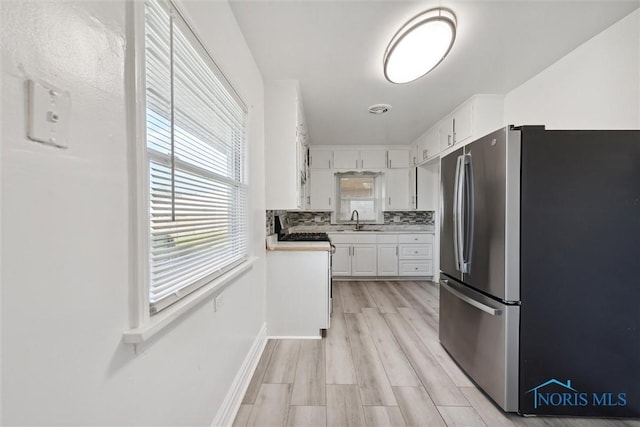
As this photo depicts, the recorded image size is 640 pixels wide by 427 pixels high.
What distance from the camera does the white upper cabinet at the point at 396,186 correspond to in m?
4.80

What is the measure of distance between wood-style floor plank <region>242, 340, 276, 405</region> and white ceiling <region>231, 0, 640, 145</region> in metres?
2.39

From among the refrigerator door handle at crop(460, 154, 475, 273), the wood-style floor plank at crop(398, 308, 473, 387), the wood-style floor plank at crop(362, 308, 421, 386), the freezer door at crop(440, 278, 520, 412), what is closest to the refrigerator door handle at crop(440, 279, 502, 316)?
the freezer door at crop(440, 278, 520, 412)

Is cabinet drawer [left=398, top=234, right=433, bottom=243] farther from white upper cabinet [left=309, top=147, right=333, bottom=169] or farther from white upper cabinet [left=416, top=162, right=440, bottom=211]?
white upper cabinet [left=309, top=147, right=333, bottom=169]

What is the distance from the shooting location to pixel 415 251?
15.0 feet

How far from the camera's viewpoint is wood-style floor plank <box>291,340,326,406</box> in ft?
5.49

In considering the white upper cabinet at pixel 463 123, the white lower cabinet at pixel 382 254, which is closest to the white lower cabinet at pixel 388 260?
the white lower cabinet at pixel 382 254

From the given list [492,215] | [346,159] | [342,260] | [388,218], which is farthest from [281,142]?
[388,218]

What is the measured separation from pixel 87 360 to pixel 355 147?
462 centimetres

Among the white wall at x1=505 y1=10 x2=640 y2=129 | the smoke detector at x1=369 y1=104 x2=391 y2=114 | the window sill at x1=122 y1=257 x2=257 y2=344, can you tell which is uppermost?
the smoke detector at x1=369 y1=104 x2=391 y2=114

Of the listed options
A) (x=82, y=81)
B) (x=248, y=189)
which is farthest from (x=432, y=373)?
(x=82, y=81)

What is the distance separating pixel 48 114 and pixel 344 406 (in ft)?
6.21

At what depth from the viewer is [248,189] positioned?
6.29ft

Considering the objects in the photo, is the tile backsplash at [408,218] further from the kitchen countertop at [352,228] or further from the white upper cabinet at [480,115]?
the white upper cabinet at [480,115]

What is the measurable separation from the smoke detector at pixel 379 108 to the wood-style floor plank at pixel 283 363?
2591mm
